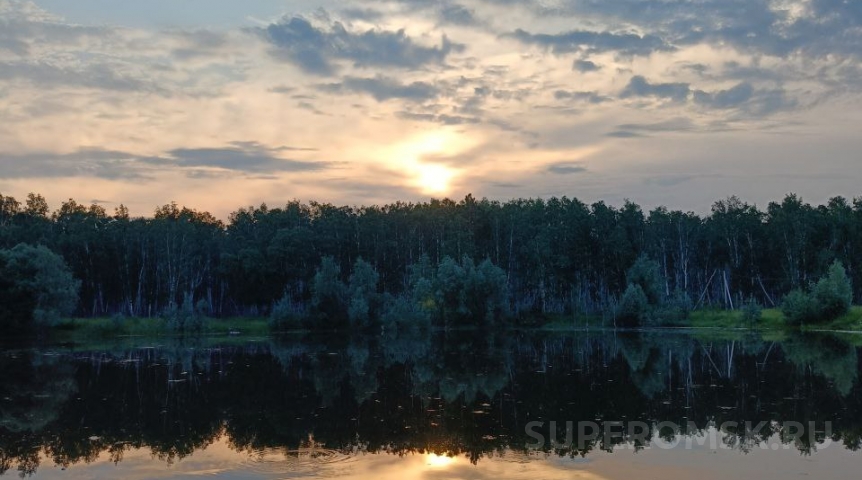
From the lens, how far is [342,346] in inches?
2419

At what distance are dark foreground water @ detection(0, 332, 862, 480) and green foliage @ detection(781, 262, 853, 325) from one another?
24.9 metres

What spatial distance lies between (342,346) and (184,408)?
32995 mm

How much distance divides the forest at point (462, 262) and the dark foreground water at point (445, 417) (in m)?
43.1

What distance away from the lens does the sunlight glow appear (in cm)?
1846

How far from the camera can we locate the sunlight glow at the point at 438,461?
18456mm

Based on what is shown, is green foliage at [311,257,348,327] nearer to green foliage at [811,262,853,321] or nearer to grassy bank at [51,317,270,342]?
grassy bank at [51,317,270,342]

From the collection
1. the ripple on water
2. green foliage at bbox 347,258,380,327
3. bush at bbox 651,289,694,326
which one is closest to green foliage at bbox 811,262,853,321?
bush at bbox 651,289,694,326

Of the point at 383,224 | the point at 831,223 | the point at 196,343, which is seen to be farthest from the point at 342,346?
the point at 831,223

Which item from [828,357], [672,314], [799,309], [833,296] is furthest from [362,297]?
[828,357]

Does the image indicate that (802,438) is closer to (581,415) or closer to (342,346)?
(581,415)

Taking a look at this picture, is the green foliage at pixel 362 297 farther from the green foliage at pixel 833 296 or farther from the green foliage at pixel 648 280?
the green foliage at pixel 833 296

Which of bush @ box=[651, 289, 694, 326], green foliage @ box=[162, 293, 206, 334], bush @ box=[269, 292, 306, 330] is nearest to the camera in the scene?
green foliage @ box=[162, 293, 206, 334]

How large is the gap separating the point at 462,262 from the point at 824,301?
45475 millimetres

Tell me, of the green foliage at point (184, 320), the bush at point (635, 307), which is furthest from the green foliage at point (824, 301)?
the green foliage at point (184, 320)
